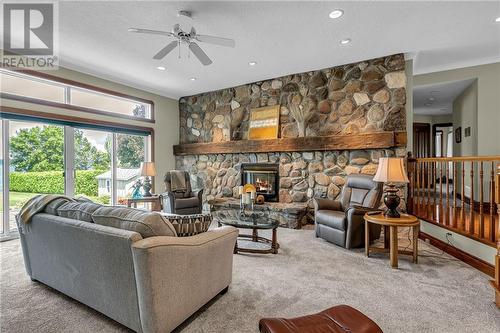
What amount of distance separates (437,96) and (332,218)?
479 centimetres

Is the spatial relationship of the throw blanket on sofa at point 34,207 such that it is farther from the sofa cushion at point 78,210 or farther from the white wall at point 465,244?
Result: the white wall at point 465,244

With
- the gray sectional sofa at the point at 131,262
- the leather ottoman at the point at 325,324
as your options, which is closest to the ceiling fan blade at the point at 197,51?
the gray sectional sofa at the point at 131,262

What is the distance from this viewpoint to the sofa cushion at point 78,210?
195 centimetres

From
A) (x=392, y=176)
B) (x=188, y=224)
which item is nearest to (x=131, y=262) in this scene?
(x=188, y=224)

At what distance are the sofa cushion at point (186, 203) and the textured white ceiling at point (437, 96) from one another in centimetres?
504

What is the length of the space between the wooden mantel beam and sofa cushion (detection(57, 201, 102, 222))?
357 cm

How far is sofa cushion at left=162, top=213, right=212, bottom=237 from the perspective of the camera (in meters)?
1.88

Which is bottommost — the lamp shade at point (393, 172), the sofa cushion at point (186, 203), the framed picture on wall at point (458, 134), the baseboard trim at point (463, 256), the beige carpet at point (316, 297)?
the beige carpet at point (316, 297)

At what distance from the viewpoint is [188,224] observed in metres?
1.93

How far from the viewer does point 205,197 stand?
20.1ft

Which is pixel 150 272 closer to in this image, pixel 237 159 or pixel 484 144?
pixel 237 159

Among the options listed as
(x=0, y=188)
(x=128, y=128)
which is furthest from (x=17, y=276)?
(x=128, y=128)

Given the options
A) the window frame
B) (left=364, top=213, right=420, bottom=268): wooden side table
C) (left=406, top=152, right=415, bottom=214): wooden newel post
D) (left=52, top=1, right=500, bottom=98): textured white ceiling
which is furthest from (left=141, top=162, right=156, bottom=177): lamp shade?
(left=406, top=152, right=415, bottom=214): wooden newel post

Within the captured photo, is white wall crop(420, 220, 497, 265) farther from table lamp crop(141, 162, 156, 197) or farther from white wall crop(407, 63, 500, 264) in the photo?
table lamp crop(141, 162, 156, 197)
